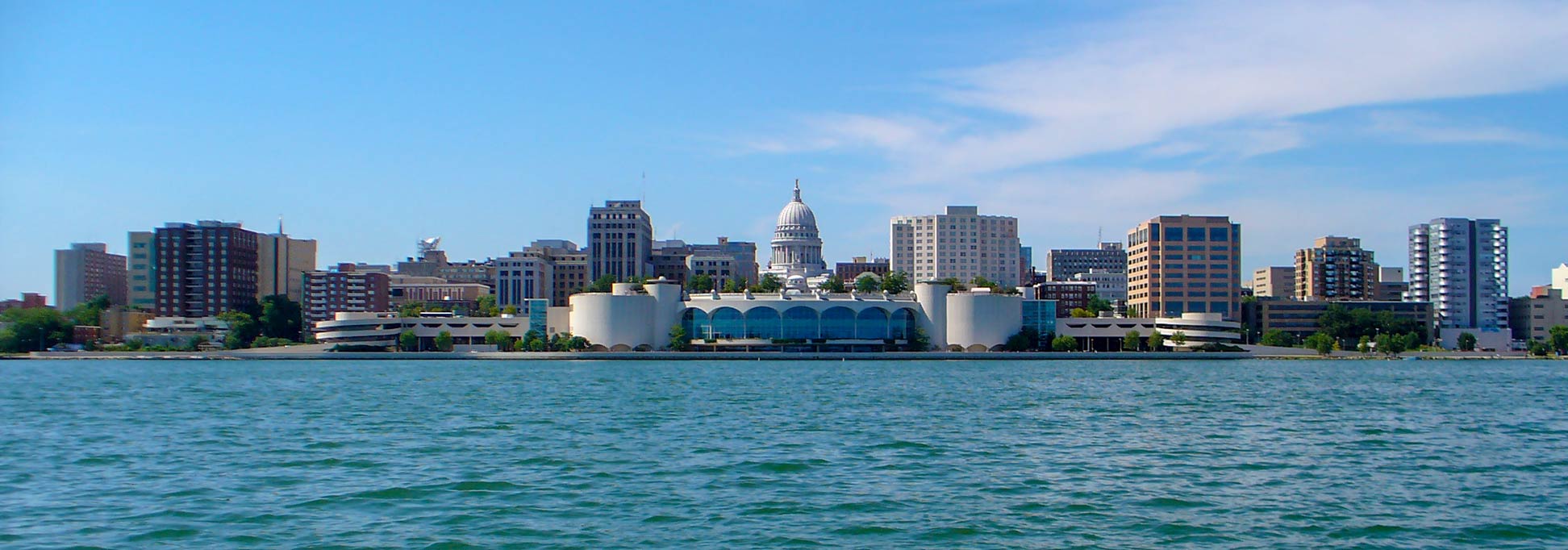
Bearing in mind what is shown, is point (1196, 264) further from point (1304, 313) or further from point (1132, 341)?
point (1132, 341)

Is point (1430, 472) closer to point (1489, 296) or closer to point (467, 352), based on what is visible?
point (467, 352)

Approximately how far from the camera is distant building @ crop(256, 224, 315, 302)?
161m

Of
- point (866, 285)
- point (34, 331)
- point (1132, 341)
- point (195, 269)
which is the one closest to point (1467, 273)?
point (1132, 341)

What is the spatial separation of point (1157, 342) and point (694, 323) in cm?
4340

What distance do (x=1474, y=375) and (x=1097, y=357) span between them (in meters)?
40.1

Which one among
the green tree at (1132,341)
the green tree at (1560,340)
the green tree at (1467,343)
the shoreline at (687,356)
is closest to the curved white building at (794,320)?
the shoreline at (687,356)

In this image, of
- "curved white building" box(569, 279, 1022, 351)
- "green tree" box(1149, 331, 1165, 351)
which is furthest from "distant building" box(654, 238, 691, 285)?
"green tree" box(1149, 331, 1165, 351)

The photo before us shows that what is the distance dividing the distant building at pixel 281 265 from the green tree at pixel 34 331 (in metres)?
31.7

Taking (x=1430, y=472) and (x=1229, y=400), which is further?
(x=1229, y=400)

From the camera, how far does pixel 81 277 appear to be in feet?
531

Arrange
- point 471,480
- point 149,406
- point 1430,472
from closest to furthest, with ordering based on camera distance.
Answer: point 471,480 < point 1430,472 < point 149,406

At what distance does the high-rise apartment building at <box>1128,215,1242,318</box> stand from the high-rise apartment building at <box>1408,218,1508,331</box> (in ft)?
104

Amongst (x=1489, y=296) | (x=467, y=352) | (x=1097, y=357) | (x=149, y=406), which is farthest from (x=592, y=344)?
(x=1489, y=296)

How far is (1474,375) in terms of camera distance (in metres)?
81.6
